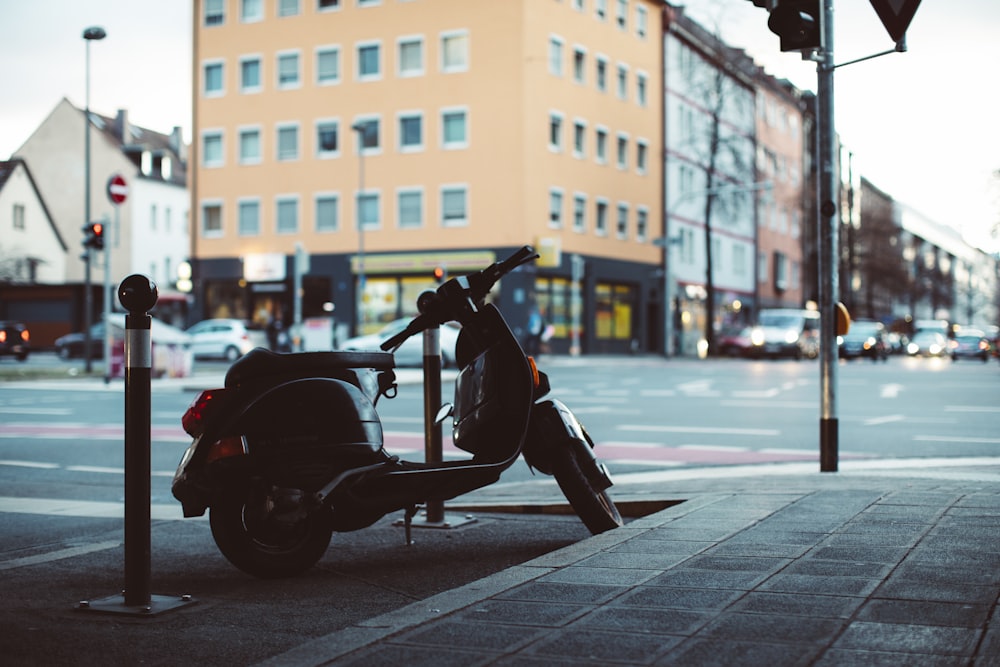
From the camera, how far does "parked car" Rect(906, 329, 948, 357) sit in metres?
76.2

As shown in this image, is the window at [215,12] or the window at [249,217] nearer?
the window at [249,217]

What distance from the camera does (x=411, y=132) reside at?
176 ft

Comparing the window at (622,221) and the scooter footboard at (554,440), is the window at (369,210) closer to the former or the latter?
the window at (622,221)

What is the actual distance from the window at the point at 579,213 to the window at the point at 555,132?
254cm

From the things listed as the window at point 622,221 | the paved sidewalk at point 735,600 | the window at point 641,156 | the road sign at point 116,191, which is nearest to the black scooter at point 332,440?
the paved sidewalk at point 735,600

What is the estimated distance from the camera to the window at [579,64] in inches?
2176

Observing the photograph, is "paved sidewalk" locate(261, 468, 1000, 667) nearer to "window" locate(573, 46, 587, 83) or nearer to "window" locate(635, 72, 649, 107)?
"window" locate(573, 46, 587, 83)

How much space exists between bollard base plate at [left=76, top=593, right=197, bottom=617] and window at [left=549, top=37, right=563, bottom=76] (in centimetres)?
4925

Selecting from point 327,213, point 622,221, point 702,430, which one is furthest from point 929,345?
point 702,430

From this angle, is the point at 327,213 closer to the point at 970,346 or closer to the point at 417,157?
the point at 417,157

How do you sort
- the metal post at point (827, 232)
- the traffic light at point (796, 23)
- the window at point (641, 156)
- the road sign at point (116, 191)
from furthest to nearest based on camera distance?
the window at point (641, 156)
the road sign at point (116, 191)
the metal post at point (827, 232)
the traffic light at point (796, 23)

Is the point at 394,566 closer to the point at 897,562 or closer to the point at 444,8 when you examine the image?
the point at 897,562

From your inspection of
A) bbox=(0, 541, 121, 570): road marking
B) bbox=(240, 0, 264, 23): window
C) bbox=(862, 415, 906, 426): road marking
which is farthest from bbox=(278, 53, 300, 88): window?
bbox=(0, 541, 121, 570): road marking

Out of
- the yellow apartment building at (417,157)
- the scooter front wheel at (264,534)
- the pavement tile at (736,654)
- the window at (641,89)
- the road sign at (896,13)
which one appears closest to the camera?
the pavement tile at (736,654)
